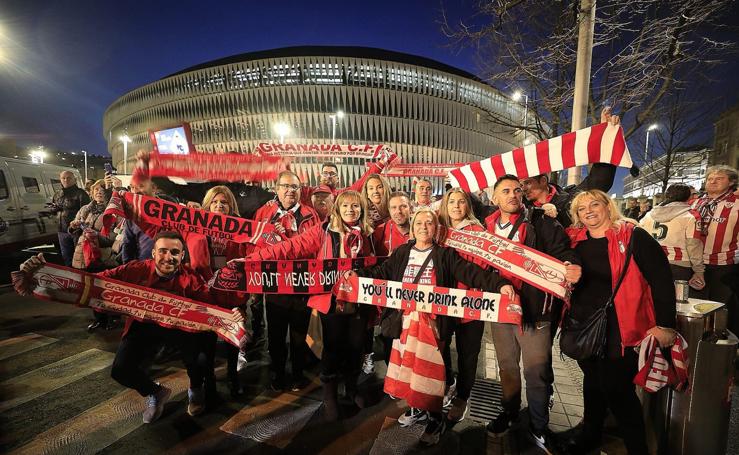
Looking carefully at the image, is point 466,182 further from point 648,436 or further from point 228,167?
point 228,167

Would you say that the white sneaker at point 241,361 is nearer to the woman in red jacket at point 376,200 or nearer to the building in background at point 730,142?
the woman in red jacket at point 376,200

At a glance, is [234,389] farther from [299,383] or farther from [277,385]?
[299,383]

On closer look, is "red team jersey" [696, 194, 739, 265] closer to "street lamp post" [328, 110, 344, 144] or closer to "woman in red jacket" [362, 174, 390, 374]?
"woman in red jacket" [362, 174, 390, 374]


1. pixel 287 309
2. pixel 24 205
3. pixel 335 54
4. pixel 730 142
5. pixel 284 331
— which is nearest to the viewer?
pixel 287 309

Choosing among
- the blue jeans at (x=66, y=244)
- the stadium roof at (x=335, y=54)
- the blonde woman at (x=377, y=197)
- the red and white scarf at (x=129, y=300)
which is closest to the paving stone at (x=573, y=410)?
the blonde woman at (x=377, y=197)

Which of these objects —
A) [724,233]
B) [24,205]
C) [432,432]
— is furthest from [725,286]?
[24,205]

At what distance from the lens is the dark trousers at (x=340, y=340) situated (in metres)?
3.35

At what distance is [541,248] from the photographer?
286 cm

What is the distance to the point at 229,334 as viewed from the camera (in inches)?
128

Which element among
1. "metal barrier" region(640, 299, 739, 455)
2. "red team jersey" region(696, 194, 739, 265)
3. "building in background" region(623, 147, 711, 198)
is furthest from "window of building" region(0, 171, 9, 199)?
"building in background" region(623, 147, 711, 198)

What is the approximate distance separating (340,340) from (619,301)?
7.86 ft

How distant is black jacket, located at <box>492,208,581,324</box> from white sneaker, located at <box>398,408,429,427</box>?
1357 mm

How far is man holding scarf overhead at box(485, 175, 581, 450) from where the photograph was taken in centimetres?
277

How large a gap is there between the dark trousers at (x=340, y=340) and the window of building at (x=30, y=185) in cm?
1171
